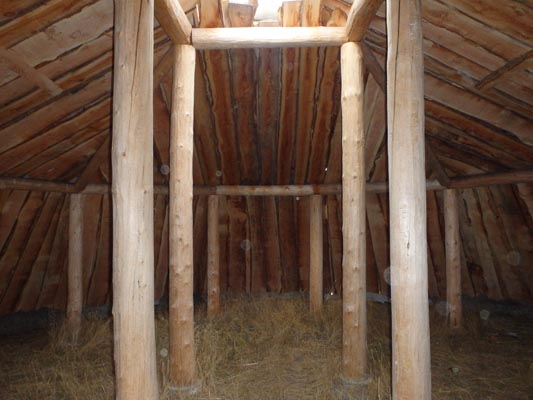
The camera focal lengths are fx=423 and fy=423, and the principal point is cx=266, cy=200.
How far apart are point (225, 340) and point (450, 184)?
3368 mm

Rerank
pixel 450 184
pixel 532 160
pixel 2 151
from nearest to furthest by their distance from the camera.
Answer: pixel 2 151 < pixel 532 160 < pixel 450 184

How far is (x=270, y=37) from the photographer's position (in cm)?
380

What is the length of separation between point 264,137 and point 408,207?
3.57 m

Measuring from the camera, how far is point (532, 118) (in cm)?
376

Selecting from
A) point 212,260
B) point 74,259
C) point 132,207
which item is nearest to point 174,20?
point 132,207

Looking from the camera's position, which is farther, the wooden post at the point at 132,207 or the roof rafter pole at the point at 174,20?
the roof rafter pole at the point at 174,20

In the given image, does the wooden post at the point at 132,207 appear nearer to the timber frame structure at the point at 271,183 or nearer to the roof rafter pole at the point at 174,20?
the timber frame structure at the point at 271,183

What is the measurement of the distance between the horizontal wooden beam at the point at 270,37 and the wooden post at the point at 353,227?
17 cm

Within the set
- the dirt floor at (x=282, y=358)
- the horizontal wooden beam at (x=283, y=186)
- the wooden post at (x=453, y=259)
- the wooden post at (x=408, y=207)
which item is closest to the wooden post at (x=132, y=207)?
the dirt floor at (x=282, y=358)

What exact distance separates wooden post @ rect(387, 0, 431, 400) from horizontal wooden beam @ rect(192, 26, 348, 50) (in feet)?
4.94

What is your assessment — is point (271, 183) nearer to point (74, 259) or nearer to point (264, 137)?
point (264, 137)

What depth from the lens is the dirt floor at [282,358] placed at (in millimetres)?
3709

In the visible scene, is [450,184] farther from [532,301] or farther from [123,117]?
[123,117]

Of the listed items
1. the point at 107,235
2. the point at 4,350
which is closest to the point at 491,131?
the point at 107,235
